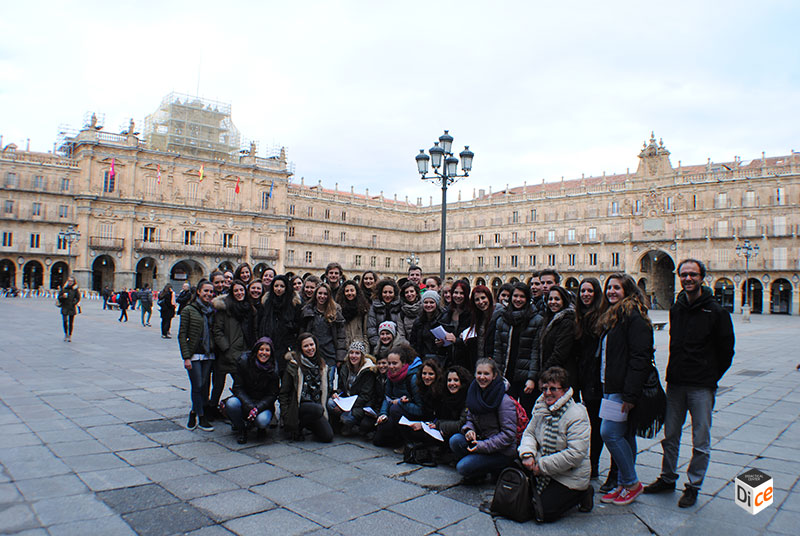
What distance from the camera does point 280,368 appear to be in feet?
20.1

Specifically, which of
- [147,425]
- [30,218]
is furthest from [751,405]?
[30,218]

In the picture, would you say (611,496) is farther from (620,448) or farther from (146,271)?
(146,271)

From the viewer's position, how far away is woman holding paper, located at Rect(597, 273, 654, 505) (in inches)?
156

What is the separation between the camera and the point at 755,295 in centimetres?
4222

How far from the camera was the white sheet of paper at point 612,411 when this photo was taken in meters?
4.02

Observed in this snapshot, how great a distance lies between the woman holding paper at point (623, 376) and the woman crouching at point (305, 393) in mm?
2728

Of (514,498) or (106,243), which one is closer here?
(514,498)

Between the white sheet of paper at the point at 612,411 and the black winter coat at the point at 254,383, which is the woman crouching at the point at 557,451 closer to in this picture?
the white sheet of paper at the point at 612,411

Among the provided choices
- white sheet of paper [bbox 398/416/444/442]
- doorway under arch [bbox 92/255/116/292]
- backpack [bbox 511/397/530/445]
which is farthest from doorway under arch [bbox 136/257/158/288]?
backpack [bbox 511/397/530/445]

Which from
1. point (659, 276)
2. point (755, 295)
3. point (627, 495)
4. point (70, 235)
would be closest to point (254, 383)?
point (627, 495)

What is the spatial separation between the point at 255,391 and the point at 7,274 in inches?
1858

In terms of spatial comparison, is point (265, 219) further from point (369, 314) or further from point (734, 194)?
point (369, 314)

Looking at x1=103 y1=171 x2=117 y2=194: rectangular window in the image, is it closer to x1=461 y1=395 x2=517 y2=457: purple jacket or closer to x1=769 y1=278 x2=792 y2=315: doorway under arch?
x1=461 y1=395 x2=517 y2=457: purple jacket

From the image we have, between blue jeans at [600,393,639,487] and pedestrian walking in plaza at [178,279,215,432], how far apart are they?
3.95 metres
